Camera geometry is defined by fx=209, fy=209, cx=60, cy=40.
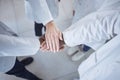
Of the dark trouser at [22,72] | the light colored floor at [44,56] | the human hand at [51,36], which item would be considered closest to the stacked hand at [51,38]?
the human hand at [51,36]

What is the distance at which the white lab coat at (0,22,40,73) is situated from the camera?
0.84 meters

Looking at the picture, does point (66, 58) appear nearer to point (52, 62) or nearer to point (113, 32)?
point (52, 62)

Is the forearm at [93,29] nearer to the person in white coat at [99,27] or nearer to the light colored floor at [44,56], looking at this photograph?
the person in white coat at [99,27]

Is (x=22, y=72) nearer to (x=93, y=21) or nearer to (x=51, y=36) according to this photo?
(x=51, y=36)

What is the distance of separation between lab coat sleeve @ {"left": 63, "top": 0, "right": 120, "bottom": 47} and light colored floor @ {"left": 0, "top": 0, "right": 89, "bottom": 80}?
0.55m

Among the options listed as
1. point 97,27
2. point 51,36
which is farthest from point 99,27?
point 51,36

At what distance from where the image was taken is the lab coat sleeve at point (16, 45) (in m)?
0.83

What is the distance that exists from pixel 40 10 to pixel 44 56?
2.40 ft

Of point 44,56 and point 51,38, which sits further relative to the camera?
point 44,56

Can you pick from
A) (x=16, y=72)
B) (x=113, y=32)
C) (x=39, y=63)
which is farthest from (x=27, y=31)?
(x=113, y=32)

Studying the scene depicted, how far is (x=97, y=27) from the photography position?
0.96m

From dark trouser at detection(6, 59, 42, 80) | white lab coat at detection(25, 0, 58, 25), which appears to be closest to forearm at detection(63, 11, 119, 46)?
white lab coat at detection(25, 0, 58, 25)

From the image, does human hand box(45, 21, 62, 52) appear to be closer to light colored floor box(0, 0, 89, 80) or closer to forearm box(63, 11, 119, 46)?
forearm box(63, 11, 119, 46)

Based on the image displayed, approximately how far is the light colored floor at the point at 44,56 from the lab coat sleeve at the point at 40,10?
65 cm
